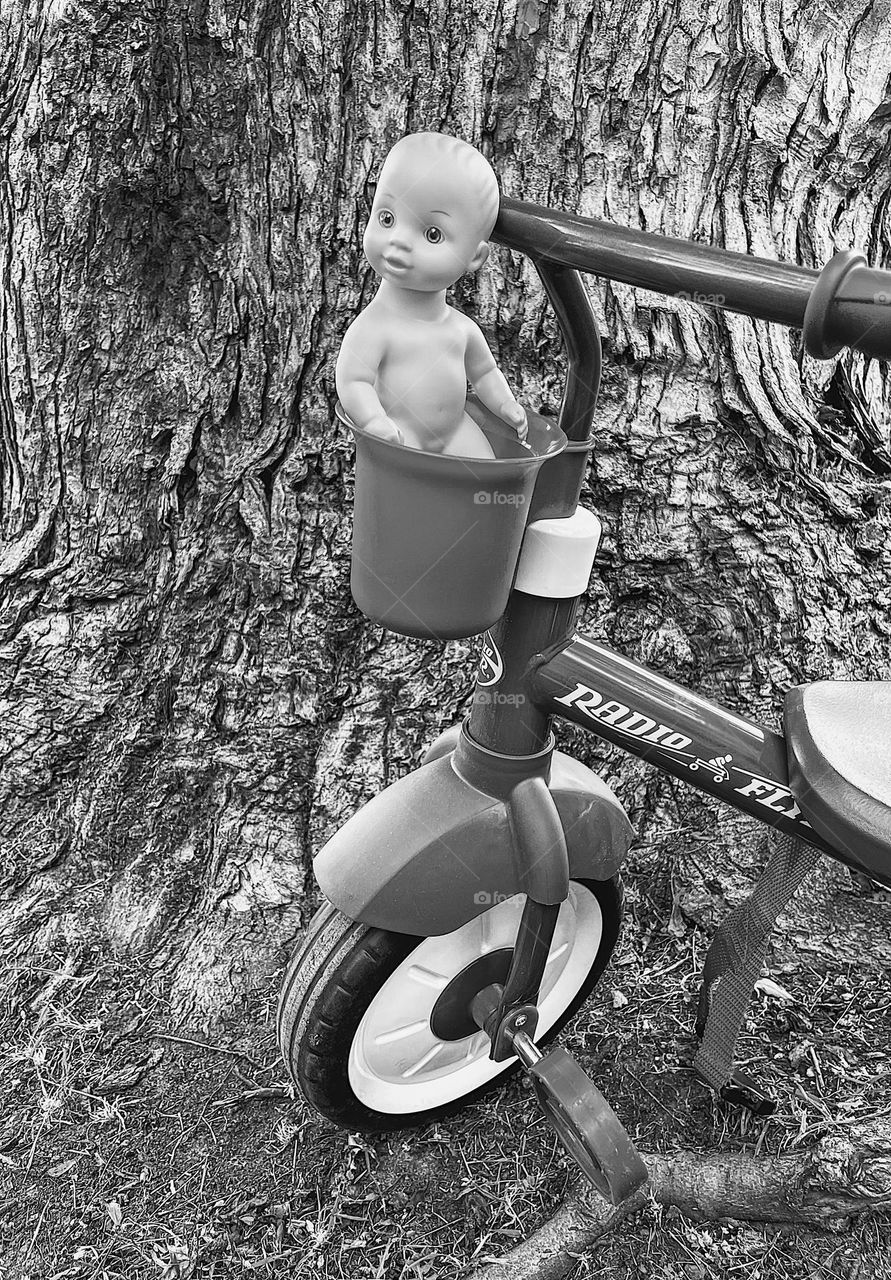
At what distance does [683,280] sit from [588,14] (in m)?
0.83

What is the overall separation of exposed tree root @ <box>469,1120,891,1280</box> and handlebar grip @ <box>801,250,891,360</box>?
4.39 feet

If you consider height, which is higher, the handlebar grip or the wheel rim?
the handlebar grip

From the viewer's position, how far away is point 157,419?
5.35ft

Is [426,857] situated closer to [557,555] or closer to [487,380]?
[557,555]

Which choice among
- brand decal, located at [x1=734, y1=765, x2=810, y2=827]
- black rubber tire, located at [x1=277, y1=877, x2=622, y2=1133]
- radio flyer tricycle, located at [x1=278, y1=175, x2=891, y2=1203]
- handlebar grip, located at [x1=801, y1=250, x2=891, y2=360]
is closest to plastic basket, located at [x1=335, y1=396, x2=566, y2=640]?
radio flyer tricycle, located at [x1=278, y1=175, x2=891, y2=1203]

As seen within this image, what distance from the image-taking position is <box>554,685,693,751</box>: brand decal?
1220 mm

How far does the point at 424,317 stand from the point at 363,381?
0.09 meters

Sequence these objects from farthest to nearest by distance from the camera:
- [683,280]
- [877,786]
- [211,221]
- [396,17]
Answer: [211,221] → [396,17] → [877,786] → [683,280]

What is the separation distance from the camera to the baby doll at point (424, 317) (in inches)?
34.7

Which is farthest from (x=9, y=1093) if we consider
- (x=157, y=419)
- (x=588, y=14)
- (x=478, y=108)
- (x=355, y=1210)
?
(x=588, y=14)

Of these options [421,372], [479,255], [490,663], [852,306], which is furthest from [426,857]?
[852,306]

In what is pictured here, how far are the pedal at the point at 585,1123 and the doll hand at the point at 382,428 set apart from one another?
0.89 metres

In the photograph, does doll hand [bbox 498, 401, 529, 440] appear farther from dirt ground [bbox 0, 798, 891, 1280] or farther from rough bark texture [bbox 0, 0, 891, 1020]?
dirt ground [bbox 0, 798, 891, 1280]

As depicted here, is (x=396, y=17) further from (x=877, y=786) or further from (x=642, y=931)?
(x=642, y=931)
